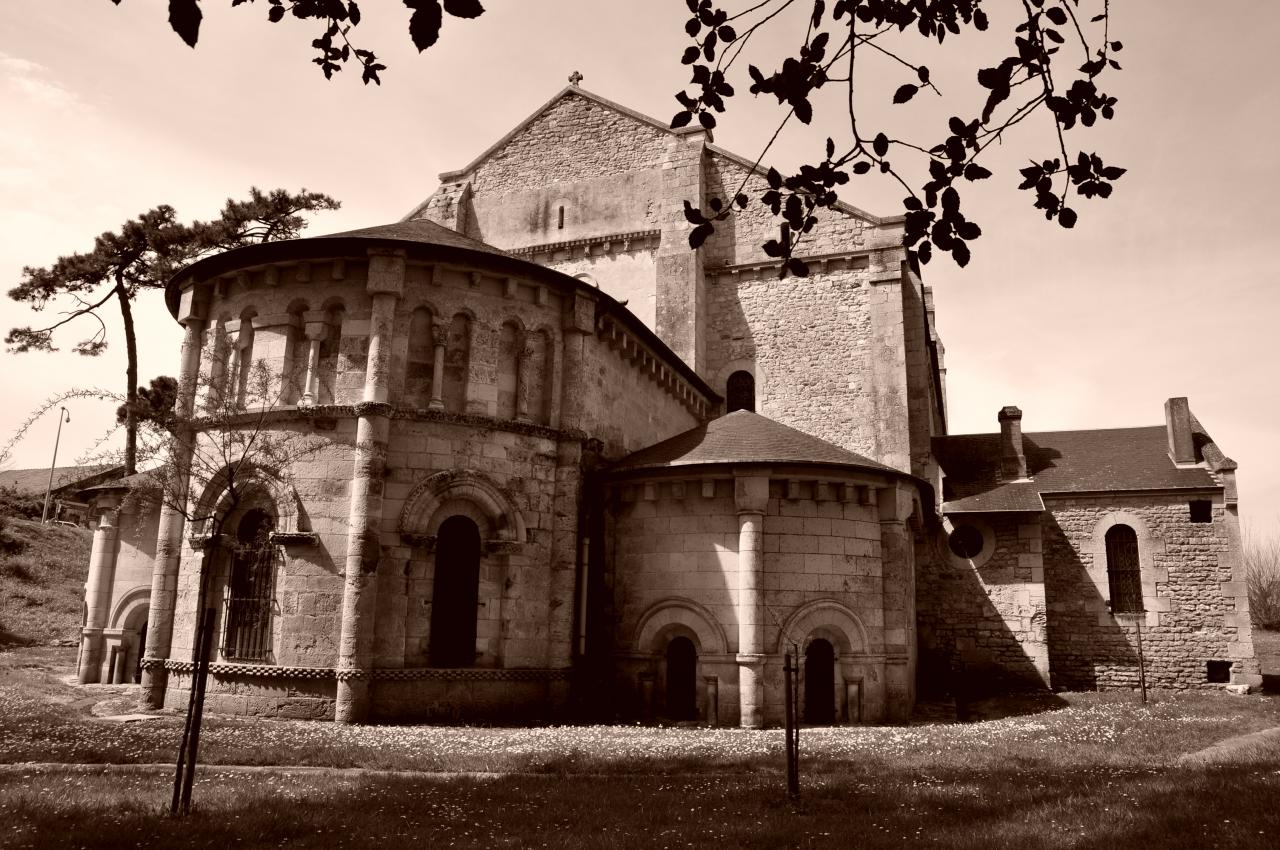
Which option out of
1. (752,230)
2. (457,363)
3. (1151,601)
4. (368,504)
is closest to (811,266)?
(752,230)

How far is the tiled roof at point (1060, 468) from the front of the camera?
2352 centimetres

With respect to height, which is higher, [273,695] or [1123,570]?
[1123,570]

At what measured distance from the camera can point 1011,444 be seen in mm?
25297

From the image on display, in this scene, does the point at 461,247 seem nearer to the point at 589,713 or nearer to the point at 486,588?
the point at 486,588

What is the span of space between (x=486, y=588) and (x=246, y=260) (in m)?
7.39

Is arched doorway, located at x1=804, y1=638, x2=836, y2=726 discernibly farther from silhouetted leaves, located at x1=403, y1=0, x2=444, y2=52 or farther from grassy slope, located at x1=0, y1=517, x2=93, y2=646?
grassy slope, located at x1=0, y1=517, x2=93, y2=646

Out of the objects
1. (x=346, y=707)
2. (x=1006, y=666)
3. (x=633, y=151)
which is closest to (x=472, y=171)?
(x=633, y=151)

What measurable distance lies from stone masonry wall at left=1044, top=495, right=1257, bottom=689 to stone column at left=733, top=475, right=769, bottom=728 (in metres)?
12.3

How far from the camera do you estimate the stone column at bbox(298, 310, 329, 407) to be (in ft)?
50.0

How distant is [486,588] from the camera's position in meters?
15.2

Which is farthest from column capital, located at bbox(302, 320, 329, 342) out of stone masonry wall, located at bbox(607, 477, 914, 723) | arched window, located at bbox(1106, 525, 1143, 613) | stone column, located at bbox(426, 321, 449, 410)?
arched window, located at bbox(1106, 525, 1143, 613)

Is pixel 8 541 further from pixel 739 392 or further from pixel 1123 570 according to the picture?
pixel 1123 570

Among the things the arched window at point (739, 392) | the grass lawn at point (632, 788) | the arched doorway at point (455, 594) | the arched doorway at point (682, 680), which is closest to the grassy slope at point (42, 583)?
the grass lawn at point (632, 788)

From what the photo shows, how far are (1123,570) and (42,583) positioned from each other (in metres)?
35.3
